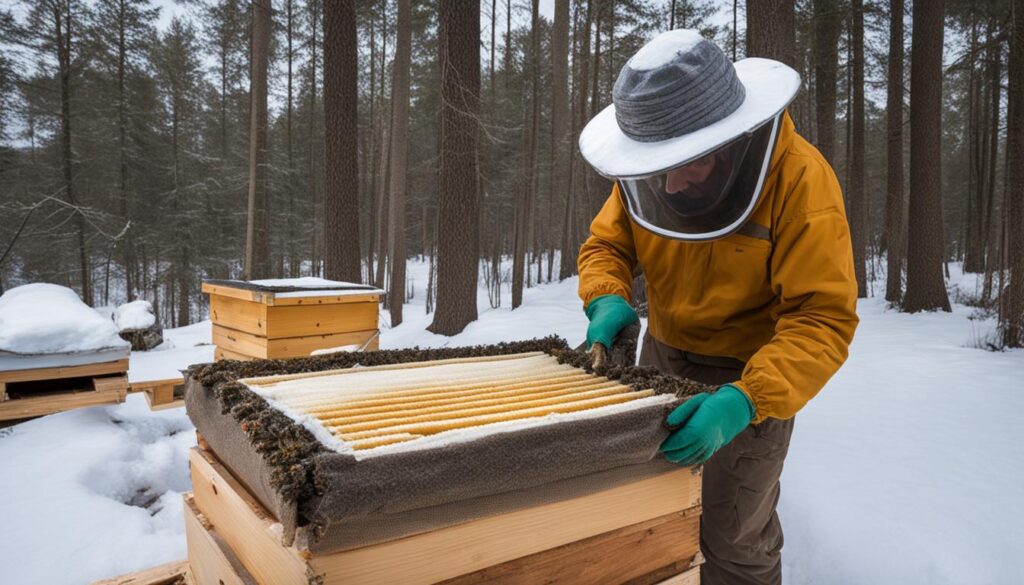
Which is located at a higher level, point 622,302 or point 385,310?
point 622,302

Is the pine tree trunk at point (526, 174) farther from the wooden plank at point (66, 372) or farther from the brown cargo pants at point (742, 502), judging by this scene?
the brown cargo pants at point (742, 502)

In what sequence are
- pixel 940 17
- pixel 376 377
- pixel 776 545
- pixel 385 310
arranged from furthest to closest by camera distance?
pixel 385 310 < pixel 940 17 < pixel 776 545 < pixel 376 377

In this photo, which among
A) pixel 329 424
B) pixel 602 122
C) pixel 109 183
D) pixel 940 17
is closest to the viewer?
pixel 329 424

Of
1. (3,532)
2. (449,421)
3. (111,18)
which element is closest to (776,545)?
(449,421)

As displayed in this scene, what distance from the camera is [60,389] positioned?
451cm

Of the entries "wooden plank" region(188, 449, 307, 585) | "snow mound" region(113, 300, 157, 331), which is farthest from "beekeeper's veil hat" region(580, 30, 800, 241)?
"snow mound" region(113, 300, 157, 331)

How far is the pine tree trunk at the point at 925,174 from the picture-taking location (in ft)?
28.5

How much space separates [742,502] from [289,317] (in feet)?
11.9

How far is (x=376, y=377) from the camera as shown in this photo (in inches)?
61.6

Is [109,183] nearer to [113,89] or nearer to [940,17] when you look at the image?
[113,89]

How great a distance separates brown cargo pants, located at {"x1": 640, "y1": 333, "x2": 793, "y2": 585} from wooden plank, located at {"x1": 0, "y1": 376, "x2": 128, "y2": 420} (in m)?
4.60

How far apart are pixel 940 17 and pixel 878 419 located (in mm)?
8202

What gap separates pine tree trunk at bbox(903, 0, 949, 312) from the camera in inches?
341

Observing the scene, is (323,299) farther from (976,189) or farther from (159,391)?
(976,189)
